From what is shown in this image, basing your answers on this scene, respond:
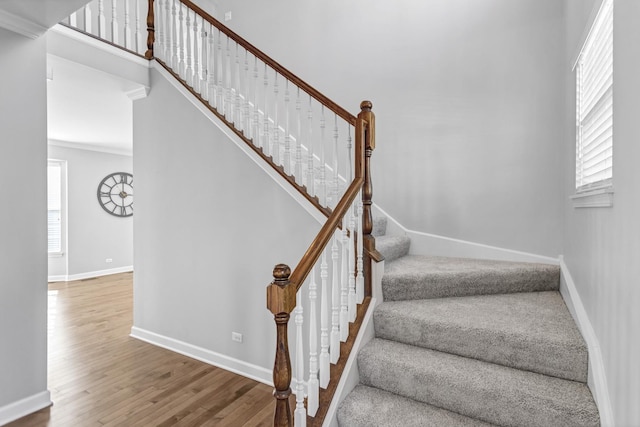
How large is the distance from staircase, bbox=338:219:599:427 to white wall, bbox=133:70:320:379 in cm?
93

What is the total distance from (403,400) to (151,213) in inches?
117

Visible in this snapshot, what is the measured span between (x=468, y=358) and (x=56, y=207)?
730cm

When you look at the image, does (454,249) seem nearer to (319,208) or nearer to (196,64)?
(319,208)

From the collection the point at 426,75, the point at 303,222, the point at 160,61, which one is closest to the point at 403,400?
the point at 303,222

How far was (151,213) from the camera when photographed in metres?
3.53

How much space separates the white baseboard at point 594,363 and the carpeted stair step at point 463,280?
1.23 feet

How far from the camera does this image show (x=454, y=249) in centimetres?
307

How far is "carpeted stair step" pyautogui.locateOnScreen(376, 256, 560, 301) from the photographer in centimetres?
224

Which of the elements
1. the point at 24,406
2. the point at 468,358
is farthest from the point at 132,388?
the point at 468,358

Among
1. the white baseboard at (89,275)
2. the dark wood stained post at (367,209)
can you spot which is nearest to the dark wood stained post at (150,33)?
the dark wood stained post at (367,209)

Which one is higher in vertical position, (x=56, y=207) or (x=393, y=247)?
(x=56, y=207)

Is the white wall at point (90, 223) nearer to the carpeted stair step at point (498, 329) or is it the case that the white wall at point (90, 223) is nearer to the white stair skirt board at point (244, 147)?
the white stair skirt board at point (244, 147)

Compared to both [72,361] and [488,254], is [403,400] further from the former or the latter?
[72,361]

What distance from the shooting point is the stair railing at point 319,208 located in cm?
154
